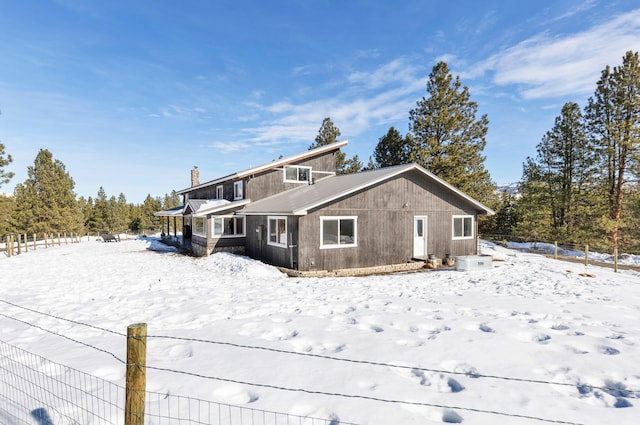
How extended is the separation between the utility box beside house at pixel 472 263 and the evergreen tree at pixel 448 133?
13901 millimetres

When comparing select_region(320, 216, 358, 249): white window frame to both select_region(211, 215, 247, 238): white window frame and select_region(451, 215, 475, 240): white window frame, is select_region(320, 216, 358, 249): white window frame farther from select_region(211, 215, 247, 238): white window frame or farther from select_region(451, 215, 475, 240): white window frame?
select_region(211, 215, 247, 238): white window frame

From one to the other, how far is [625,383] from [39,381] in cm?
891

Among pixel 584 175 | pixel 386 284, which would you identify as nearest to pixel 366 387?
pixel 386 284

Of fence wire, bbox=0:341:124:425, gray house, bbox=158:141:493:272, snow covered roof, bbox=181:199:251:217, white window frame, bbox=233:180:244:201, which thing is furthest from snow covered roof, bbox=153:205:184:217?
fence wire, bbox=0:341:124:425

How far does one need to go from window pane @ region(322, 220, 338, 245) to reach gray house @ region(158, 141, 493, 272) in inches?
1.8

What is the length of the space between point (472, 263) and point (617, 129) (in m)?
19.7

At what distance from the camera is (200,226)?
21.0 metres

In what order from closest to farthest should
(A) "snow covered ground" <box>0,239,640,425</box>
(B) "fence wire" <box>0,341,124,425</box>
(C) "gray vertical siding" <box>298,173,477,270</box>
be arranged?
1. (B) "fence wire" <box>0,341,124,425</box>
2. (A) "snow covered ground" <box>0,239,640,425</box>
3. (C) "gray vertical siding" <box>298,173,477,270</box>

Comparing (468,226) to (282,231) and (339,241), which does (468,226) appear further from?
(282,231)

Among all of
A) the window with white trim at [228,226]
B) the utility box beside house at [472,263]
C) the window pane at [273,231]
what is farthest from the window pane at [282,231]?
the utility box beside house at [472,263]

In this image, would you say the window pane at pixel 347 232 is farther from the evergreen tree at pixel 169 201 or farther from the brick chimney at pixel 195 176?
the evergreen tree at pixel 169 201

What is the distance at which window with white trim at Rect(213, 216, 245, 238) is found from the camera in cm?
1908

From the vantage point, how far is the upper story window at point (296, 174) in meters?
20.7

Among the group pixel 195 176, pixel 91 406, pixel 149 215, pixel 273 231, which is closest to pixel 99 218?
pixel 149 215
